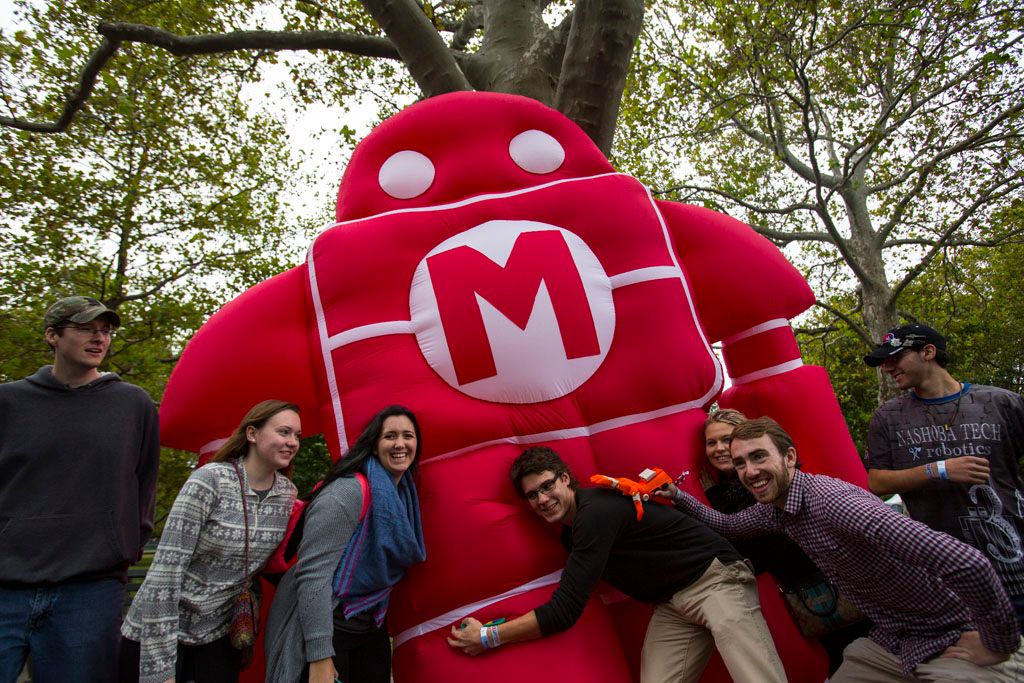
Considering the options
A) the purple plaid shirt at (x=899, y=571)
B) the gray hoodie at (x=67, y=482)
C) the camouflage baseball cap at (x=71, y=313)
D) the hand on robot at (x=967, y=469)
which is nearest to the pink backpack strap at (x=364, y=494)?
the gray hoodie at (x=67, y=482)

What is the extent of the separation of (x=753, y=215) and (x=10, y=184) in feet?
38.4

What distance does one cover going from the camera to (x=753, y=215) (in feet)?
41.2

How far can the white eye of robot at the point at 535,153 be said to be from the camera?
3074 mm

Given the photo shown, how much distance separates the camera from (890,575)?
208cm

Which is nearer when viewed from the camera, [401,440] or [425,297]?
[401,440]

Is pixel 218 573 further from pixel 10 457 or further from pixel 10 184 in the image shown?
pixel 10 184

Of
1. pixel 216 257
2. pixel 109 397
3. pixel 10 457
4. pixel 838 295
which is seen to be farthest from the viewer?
pixel 838 295

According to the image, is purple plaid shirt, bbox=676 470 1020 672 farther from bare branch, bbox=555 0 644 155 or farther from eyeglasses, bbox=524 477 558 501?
bare branch, bbox=555 0 644 155

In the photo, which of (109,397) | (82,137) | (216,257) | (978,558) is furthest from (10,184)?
(978,558)

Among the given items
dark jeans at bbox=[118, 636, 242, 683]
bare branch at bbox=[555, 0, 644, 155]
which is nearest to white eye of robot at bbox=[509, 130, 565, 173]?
bare branch at bbox=[555, 0, 644, 155]

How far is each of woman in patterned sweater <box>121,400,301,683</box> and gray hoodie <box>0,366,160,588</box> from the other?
13.9 inches

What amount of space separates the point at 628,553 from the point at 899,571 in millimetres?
837

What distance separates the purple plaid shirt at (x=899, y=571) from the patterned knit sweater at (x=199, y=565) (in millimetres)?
1740

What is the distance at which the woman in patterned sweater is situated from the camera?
198 cm
